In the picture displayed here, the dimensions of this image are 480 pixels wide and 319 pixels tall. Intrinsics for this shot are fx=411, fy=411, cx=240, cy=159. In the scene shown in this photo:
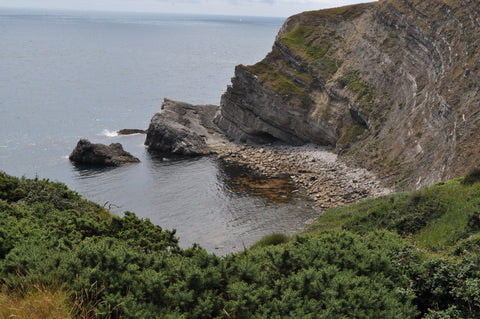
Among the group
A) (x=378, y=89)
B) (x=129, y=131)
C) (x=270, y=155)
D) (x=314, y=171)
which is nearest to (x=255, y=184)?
(x=314, y=171)

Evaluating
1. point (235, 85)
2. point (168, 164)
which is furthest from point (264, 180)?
point (235, 85)

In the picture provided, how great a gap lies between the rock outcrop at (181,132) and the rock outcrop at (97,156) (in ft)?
23.9

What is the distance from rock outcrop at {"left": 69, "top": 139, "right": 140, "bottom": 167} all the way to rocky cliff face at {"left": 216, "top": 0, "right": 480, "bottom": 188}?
2207 centimetres

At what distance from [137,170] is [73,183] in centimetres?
1019

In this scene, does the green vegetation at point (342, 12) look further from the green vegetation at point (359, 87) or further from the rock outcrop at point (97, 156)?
the rock outcrop at point (97, 156)

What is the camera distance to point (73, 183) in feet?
199

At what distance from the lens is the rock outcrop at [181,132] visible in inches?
2933

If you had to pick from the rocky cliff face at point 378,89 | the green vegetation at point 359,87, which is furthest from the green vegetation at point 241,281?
the green vegetation at point 359,87

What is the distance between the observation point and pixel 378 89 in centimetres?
6594

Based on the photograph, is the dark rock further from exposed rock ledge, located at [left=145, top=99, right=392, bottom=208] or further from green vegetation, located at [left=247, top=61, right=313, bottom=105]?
green vegetation, located at [left=247, top=61, right=313, bottom=105]

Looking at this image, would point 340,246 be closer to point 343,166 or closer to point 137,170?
point 343,166

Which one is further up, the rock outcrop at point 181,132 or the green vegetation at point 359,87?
the green vegetation at point 359,87

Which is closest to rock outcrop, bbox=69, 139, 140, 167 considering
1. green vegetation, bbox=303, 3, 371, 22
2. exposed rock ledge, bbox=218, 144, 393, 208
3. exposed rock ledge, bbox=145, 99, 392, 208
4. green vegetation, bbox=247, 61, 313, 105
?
exposed rock ledge, bbox=145, 99, 392, 208

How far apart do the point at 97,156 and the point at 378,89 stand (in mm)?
47364
